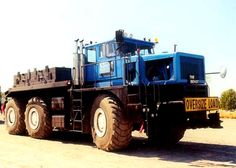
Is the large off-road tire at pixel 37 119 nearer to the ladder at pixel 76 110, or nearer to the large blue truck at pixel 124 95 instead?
the large blue truck at pixel 124 95

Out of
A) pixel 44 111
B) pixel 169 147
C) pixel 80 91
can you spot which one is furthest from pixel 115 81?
pixel 44 111

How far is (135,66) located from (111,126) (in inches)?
72.9

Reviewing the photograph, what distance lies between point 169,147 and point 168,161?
244 centimetres

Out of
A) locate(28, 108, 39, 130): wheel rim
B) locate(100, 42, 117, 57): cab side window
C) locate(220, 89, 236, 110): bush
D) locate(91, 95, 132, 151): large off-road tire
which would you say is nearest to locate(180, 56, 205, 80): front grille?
locate(91, 95, 132, 151): large off-road tire

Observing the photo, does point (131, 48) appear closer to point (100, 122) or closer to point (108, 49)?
point (108, 49)

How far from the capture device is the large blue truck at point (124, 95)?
9.88 m

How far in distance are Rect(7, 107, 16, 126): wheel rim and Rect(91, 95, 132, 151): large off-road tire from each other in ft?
18.3

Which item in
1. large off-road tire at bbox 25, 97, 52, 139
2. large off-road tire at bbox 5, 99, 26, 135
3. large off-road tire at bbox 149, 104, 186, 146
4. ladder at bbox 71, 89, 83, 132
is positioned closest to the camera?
large off-road tire at bbox 149, 104, 186, 146

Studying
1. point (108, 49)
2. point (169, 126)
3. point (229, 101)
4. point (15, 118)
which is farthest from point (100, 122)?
point (229, 101)

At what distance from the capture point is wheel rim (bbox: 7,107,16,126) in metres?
15.0

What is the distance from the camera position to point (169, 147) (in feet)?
37.0

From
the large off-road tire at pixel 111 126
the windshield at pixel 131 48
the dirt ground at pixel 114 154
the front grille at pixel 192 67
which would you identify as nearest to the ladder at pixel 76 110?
the dirt ground at pixel 114 154

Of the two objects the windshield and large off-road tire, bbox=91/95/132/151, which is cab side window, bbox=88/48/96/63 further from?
large off-road tire, bbox=91/95/132/151

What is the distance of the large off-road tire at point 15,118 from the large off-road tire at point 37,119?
0.85m
